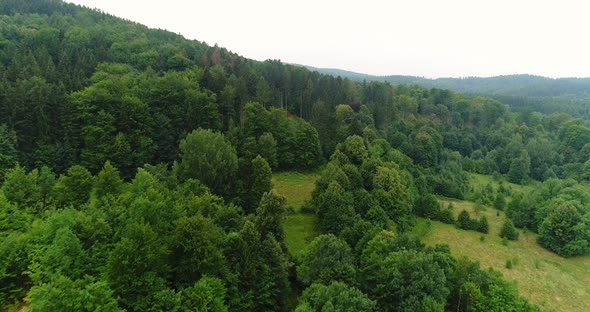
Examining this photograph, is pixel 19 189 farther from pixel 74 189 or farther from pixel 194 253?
pixel 194 253

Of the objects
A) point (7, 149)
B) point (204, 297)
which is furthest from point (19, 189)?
point (204, 297)

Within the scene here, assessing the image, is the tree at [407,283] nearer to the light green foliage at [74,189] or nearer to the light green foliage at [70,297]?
the light green foliage at [70,297]

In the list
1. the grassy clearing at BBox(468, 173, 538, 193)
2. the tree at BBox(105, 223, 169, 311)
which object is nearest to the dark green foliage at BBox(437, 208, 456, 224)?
the grassy clearing at BBox(468, 173, 538, 193)

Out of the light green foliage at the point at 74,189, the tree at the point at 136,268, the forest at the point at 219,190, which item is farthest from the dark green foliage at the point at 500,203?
the light green foliage at the point at 74,189

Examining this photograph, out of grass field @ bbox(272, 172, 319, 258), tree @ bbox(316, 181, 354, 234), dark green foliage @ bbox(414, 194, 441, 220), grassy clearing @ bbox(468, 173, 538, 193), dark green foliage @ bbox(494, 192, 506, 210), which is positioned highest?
tree @ bbox(316, 181, 354, 234)

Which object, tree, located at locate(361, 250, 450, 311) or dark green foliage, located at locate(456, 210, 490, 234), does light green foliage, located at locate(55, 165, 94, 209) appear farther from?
dark green foliage, located at locate(456, 210, 490, 234)

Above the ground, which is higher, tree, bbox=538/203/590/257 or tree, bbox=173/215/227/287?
tree, bbox=173/215/227/287
